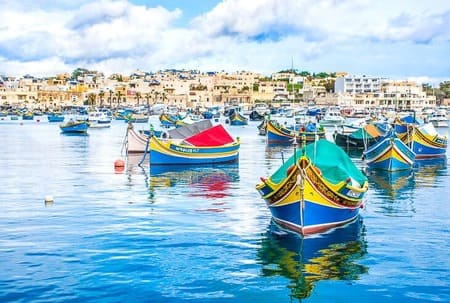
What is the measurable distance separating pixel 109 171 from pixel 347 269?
74.7ft

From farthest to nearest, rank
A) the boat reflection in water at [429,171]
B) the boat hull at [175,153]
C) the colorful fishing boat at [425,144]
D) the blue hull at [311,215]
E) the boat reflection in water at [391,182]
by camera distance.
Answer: the colorful fishing boat at [425,144], the boat hull at [175,153], the boat reflection in water at [429,171], the boat reflection in water at [391,182], the blue hull at [311,215]

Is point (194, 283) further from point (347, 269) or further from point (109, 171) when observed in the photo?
point (109, 171)

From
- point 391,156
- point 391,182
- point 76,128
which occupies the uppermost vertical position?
point 76,128

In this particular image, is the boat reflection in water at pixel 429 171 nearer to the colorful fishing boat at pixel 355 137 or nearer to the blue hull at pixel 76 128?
the colorful fishing boat at pixel 355 137

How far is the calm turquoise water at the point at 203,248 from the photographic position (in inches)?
527

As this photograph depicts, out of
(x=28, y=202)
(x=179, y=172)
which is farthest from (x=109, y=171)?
(x=28, y=202)

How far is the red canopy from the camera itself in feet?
128

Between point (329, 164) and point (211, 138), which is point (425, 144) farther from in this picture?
point (329, 164)

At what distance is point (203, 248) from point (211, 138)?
23130 millimetres

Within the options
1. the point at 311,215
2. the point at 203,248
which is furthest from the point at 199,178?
the point at 203,248

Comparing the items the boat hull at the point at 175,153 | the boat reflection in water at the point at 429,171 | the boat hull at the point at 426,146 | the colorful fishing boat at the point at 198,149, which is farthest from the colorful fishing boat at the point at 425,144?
the boat hull at the point at 175,153

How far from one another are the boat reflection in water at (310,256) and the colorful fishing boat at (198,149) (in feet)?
64.5

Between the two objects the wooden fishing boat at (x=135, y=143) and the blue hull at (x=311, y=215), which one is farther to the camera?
the wooden fishing boat at (x=135, y=143)

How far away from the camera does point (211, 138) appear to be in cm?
3969
